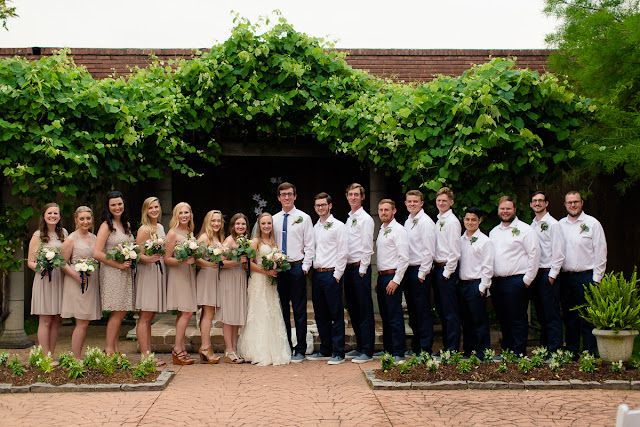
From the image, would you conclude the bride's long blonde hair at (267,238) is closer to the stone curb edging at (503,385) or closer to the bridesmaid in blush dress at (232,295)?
the bridesmaid in blush dress at (232,295)

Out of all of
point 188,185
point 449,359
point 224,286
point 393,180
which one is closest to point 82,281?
point 224,286

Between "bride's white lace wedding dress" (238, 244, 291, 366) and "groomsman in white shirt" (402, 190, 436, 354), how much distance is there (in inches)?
59.1

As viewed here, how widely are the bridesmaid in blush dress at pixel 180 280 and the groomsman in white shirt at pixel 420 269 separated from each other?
2391mm

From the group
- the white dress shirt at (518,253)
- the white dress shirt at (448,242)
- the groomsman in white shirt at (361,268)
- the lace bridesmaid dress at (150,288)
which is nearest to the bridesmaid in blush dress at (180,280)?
→ the lace bridesmaid dress at (150,288)

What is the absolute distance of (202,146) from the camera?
10195 mm

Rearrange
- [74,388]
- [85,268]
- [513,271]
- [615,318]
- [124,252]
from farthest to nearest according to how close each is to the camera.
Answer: [513,271] < [124,252] < [85,268] < [615,318] < [74,388]

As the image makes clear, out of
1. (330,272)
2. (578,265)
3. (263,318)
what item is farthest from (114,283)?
(578,265)

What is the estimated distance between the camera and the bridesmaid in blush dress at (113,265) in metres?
7.17

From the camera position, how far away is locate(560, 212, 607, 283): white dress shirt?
750 cm

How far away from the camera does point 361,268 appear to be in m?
7.68

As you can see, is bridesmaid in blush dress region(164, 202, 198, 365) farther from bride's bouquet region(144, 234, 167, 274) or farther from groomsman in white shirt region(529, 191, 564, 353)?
groomsman in white shirt region(529, 191, 564, 353)

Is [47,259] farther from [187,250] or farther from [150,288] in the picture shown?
[187,250]

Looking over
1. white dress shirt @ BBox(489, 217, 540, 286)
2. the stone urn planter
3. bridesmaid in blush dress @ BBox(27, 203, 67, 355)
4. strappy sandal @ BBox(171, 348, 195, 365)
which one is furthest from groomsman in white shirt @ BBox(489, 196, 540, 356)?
bridesmaid in blush dress @ BBox(27, 203, 67, 355)

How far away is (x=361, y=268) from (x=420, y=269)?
0.65 meters
